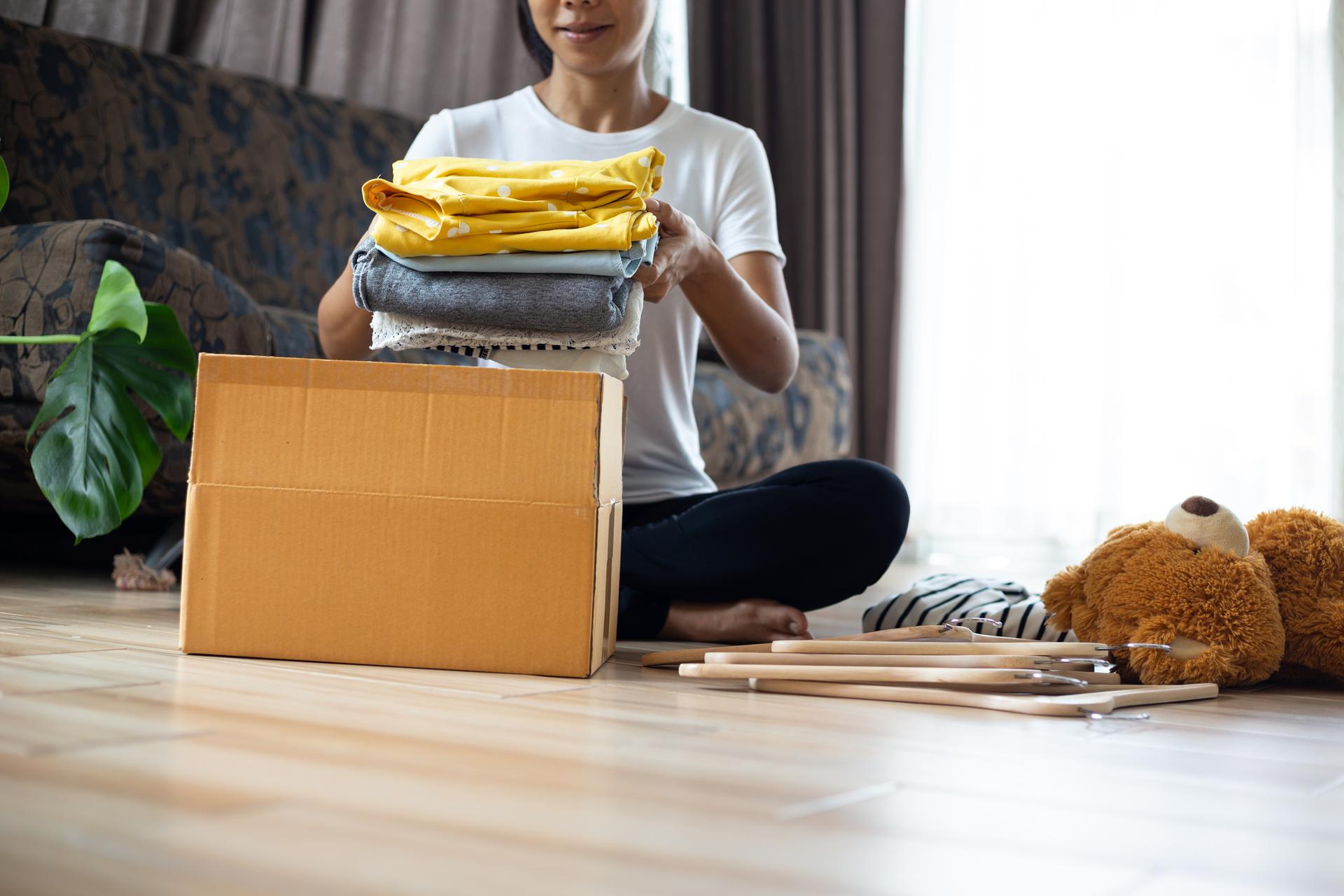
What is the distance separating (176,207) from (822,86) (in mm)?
1898

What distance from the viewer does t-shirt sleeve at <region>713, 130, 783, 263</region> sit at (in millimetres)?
1542

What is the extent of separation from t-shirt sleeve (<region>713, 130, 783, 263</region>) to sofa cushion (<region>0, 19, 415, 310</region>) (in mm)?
992

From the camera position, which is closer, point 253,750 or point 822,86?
point 253,750

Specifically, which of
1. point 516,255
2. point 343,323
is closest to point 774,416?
point 343,323

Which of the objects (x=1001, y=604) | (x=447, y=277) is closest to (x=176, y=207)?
(x=447, y=277)

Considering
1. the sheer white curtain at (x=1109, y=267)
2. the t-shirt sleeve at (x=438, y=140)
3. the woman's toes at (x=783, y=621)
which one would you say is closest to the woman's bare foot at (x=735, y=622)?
the woman's toes at (x=783, y=621)

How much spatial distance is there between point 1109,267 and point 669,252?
2282 mm

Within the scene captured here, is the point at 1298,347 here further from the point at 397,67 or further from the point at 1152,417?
the point at 397,67

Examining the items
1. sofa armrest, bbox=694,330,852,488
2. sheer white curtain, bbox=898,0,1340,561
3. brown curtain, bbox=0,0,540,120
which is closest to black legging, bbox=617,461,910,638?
sofa armrest, bbox=694,330,852,488

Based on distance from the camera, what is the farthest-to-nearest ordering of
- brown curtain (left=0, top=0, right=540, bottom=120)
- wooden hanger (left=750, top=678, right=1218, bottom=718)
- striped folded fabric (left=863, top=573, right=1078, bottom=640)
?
1. brown curtain (left=0, top=0, right=540, bottom=120)
2. striped folded fabric (left=863, top=573, right=1078, bottom=640)
3. wooden hanger (left=750, top=678, right=1218, bottom=718)

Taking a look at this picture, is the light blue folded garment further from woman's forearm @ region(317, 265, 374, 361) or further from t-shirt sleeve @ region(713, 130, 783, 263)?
t-shirt sleeve @ region(713, 130, 783, 263)

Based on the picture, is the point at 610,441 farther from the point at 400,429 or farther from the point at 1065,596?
the point at 1065,596

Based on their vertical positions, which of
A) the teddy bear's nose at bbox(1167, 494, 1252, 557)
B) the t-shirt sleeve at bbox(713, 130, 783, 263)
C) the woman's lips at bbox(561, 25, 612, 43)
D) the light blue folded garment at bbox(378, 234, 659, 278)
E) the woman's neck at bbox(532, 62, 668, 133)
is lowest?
the teddy bear's nose at bbox(1167, 494, 1252, 557)

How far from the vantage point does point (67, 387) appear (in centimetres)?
129
